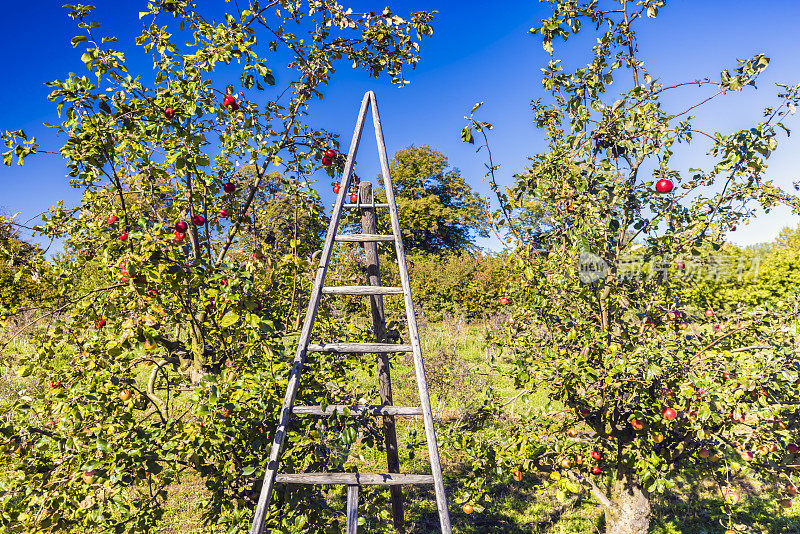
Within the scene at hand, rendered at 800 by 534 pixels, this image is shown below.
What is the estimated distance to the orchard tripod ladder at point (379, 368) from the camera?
234cm

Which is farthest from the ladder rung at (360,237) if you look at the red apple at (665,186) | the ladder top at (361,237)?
the red apple at (665,186)

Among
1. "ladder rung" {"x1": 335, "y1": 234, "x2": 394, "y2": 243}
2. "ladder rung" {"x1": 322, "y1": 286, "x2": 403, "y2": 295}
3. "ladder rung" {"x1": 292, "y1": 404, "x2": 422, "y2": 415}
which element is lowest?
"ladder rung" {"x1": 292, "y1": 404, "x2": 422, "y2": 415}

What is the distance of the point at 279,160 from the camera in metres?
2.76

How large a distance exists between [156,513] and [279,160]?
2130 mm

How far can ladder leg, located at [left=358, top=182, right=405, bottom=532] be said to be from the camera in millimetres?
2967

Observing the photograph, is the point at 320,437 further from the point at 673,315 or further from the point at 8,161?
the point at 673,315

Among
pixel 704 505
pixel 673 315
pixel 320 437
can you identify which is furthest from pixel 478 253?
pixel 320 437

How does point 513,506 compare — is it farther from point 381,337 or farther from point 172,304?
point 172,304

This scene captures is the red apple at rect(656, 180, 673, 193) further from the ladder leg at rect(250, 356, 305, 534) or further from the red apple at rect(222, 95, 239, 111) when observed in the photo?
the red apple at rect(222, 95, 239, 111)

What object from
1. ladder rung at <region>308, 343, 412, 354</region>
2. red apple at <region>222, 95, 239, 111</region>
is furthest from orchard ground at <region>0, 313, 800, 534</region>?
red apple at <region>222, 95, 239, 111</region>

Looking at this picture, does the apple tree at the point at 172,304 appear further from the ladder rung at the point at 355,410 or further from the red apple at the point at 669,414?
the red apple at the point at 669,414

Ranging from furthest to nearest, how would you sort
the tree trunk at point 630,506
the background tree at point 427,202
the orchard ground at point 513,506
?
the background tree at point 427,202 → the orchard ground at point 513,506 → the tree trunk at point 630,506

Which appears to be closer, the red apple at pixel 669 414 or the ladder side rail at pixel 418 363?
the ladder side rail at pixel 418 363

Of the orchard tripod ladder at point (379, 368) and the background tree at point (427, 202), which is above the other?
the background tree at point (427, 202)
